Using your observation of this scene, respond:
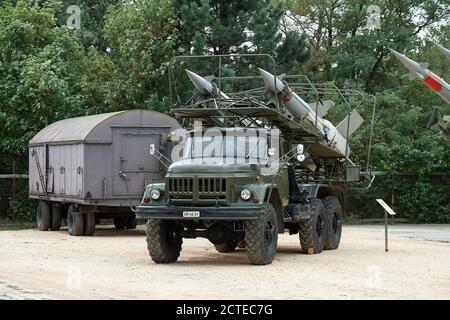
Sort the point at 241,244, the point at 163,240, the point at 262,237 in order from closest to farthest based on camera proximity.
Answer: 1. the point at 262,237
2. the point at 163,240
3. the point at 241,244

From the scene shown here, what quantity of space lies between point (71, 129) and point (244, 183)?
9.99 metres

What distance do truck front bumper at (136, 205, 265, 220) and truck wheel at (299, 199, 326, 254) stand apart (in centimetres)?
318

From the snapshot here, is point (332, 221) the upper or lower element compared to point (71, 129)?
lower

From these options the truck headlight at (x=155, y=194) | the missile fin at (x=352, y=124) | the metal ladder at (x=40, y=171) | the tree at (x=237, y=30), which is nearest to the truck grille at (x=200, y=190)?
the truck headlight at (x=155, y=194)

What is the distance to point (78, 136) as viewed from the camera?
2347cm

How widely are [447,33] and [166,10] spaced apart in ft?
51.3

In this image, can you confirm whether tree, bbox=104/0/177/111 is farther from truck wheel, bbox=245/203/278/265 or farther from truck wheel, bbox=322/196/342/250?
truck wheel, bbox=245/203/278/265

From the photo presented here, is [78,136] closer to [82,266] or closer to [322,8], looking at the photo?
[82,266]

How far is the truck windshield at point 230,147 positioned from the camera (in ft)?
54.4

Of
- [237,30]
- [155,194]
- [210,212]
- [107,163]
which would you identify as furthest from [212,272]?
[237,30]

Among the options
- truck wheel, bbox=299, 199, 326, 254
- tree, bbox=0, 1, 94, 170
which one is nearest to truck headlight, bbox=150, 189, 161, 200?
truck wheel, bbox=299, 199, 326, 254

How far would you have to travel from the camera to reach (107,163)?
23.3m

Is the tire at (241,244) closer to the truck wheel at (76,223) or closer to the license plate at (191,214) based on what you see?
the license plate at (191,214)

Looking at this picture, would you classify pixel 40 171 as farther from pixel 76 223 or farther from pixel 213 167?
pixel 213 167
